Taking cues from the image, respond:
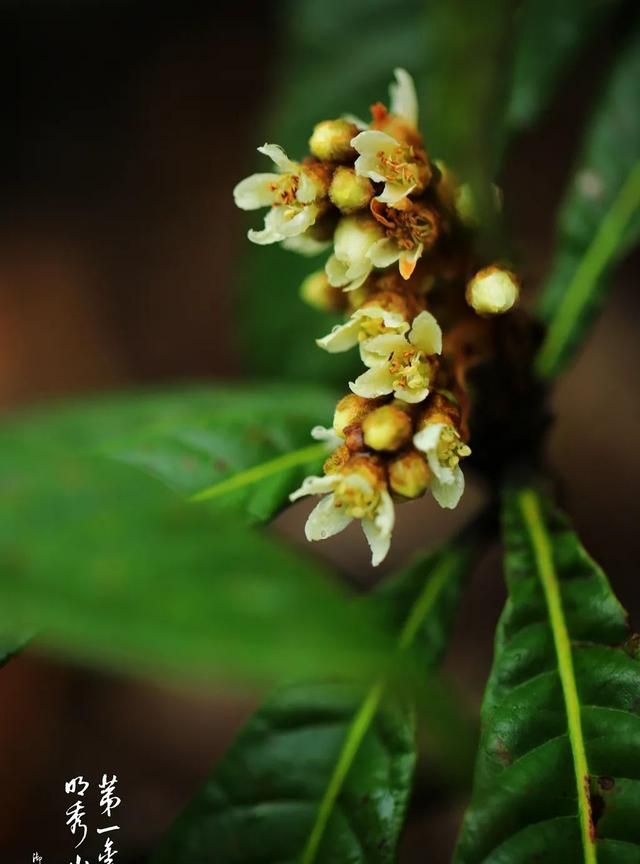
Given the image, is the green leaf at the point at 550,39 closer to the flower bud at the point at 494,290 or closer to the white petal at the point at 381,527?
the flower bud at the point at 494,290

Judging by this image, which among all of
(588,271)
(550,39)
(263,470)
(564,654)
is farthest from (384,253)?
(550,39)

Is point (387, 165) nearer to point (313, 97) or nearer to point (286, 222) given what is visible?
point (286, 222)

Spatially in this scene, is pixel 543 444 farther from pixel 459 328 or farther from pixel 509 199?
pixel 509 199

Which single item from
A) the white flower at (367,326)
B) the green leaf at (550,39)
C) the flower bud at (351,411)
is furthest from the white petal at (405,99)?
the green leaf at (550,39)

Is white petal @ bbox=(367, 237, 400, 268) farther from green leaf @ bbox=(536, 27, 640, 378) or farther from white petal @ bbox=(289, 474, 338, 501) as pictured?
green leaf @ bbox=(536, 27, 640, 378)

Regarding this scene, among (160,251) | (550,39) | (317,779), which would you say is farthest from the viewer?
(160,251)

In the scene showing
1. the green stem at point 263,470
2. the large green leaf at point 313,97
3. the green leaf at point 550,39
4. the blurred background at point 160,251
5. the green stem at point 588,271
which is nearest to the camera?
the green stem at point 263,470
